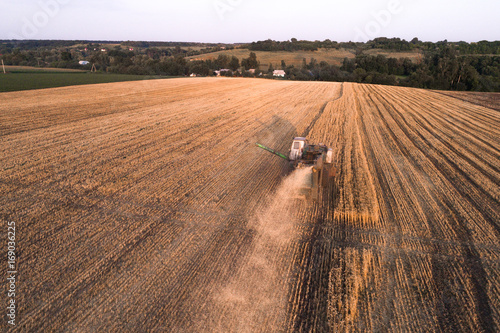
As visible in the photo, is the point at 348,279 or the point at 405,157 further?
the point at 405,157

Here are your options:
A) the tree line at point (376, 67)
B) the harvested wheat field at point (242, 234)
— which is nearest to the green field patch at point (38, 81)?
the tree line at point (376, 67)

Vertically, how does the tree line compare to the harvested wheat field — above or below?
above

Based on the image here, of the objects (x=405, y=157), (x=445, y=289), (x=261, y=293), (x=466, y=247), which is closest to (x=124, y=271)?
(x=261, y=293)

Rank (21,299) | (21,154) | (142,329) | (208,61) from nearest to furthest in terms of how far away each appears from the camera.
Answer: (142,329), (21,299), (21,154), (208,61)

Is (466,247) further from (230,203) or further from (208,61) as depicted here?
(208,61)

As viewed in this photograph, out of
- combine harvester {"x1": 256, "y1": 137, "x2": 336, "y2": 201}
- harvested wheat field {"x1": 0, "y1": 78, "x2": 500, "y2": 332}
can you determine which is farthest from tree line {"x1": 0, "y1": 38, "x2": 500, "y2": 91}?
combine harvester {"x1": 256, "y1": 137, "x2": 336, "y2": 201}

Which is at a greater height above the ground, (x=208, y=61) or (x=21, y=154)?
(x=208, y=61)

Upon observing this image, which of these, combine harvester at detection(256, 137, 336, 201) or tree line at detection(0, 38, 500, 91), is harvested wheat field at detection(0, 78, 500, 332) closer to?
combine harvester at detection(256, 137, 336, 201)
